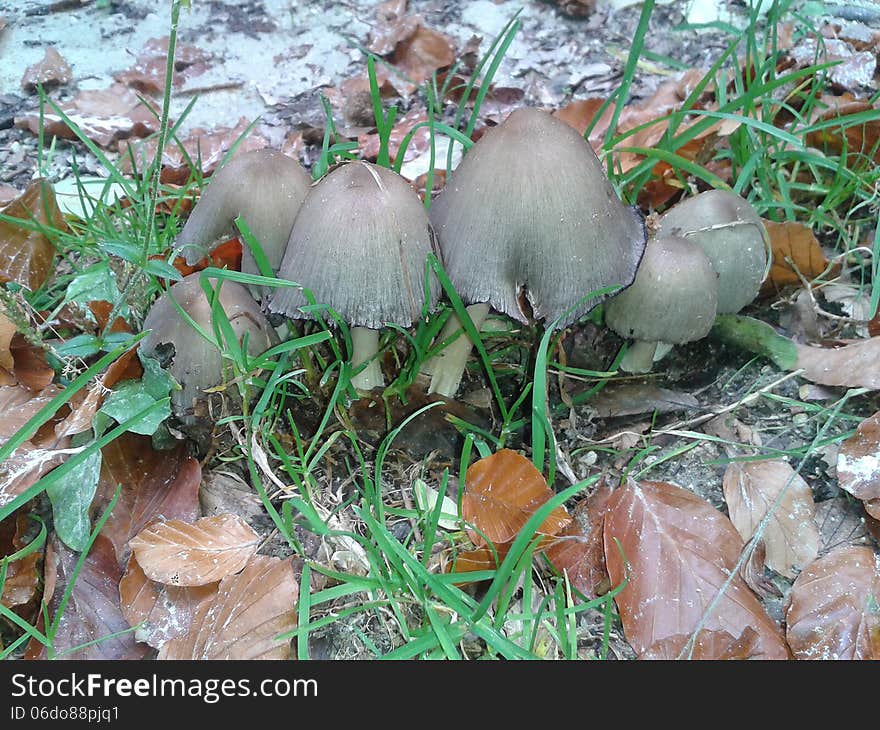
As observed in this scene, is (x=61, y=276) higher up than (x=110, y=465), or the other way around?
(x=61, y=276)

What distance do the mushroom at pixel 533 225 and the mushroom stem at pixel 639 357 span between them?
48cm

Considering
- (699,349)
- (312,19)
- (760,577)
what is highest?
(312,19)

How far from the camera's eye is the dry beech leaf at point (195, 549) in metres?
1.56

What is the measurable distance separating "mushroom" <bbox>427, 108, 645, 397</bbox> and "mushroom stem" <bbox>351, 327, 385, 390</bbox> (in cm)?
35

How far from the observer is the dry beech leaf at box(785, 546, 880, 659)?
1.47 m

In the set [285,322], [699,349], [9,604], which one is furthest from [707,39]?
[9,604]

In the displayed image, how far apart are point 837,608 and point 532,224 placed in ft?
3.38

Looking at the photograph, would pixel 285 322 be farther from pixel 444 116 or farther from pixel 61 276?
pixel 444 116

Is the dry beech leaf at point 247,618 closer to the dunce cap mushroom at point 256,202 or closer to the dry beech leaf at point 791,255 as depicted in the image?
the dunce cap mushroom at point 256,202

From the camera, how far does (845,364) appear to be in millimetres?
1987

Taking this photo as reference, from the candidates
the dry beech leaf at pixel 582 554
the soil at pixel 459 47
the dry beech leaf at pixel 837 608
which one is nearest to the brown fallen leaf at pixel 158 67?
the soil at pixel 459 47

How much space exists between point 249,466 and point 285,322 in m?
0.39

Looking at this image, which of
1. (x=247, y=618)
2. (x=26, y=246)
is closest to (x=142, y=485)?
(x=247, y=618)
